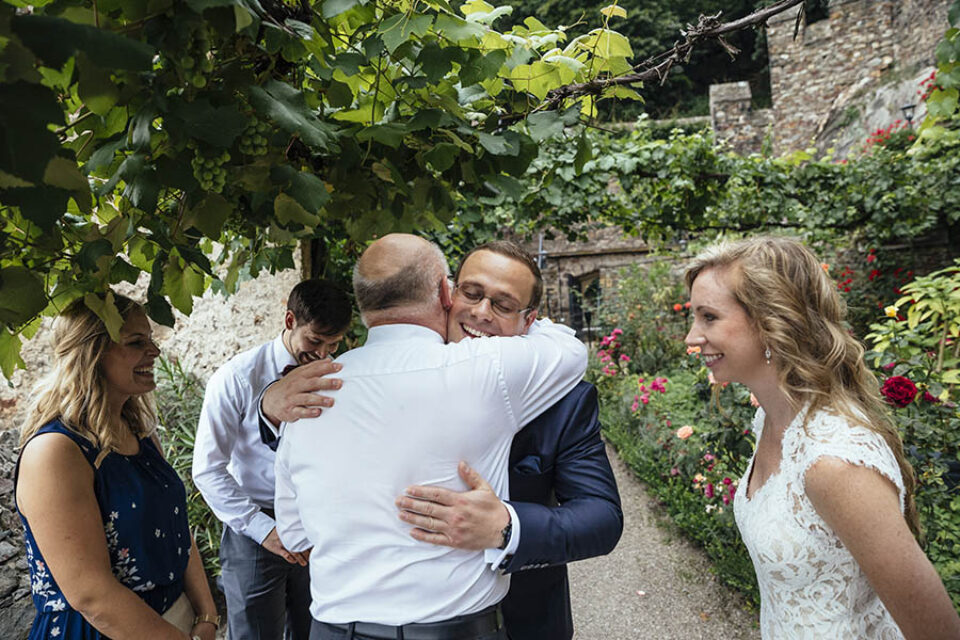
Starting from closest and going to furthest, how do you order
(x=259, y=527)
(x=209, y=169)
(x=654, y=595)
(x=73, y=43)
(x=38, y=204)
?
1. (x=73, y=43)
2. (x=38, y=204)
3. (x=209, y=169)
4. (x=259, y=527)
5. (x=654, y=595)

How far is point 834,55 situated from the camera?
1405 centimetres

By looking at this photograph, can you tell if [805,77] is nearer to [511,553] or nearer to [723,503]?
[723,503]

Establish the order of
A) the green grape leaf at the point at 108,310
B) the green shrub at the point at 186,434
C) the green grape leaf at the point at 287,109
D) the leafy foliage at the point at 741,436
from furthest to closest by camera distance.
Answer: the green shrub at the point at 186,434
the leafy foliage at the point at 741,436
the green grape leaf at the point at 108,310
the green grape leaf at the point at 287,109

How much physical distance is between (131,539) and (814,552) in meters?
1.73

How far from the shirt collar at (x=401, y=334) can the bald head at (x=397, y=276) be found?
1.8 inches

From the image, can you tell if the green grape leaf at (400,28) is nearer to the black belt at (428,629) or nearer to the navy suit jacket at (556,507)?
the navy suit jacket at (556,507)

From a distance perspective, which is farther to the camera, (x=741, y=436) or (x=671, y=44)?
(x=671, y=44)

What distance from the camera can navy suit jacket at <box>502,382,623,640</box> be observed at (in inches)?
47.6

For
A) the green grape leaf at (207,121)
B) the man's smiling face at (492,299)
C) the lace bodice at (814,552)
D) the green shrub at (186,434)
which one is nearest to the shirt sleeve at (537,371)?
the man's smiling face at (492,299)

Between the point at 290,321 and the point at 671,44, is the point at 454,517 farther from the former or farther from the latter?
the point at 671,44

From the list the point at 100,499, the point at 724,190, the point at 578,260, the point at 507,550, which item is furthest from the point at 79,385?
the point at 578,260

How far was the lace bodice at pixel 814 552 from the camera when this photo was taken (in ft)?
4.28

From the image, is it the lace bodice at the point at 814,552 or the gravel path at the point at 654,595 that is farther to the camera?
the gravel path at the point at 654,595

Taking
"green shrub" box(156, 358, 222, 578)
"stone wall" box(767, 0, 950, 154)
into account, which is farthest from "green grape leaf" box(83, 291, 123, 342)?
"stone wall" box(767, 0, 950, 154)
